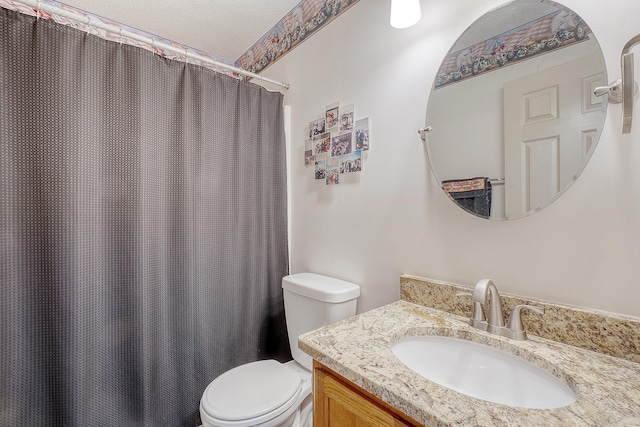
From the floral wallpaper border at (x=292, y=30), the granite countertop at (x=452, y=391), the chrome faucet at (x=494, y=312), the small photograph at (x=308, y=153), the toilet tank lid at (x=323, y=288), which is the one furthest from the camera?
the small photograph at (x=308, y=153)

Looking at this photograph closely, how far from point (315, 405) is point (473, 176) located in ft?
Result: 2.80

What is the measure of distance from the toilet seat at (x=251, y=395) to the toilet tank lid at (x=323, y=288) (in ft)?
1.16

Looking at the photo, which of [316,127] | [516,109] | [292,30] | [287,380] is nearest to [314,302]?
[287,380]

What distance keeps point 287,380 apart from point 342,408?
0.59m

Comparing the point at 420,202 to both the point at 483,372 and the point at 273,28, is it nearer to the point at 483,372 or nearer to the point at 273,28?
the point at 483,372

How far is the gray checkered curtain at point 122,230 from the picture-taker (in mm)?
1020

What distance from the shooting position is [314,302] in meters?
1.25

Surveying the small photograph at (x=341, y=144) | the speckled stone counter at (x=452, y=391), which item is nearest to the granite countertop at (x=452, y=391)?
the speckled stone counter at (x=452, y=391)

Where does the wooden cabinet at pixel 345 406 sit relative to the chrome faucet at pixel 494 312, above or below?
below

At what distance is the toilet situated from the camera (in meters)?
0.98

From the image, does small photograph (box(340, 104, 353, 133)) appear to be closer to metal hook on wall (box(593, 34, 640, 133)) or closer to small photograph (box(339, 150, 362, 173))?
small photograph (box(339, 150, 362, 173))

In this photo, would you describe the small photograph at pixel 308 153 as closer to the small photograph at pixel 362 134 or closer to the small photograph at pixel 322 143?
the small photograph at pixel 322 143

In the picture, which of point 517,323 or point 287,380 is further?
point 287,380

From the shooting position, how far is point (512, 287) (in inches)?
32.7
